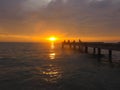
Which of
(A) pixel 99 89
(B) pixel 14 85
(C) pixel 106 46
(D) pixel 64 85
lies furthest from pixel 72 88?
(C) pixel 106 46

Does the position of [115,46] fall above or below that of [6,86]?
above

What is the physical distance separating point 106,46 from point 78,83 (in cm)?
2126

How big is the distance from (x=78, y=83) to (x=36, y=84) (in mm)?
3819

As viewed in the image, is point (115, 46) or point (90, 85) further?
point (115, 46)

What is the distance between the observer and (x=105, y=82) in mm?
16969

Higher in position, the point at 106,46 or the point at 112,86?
the point at 106,46

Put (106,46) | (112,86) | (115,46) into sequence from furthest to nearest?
(106,46) → (115,46) → (112,86)

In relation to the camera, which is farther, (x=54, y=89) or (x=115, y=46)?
(x=115, y=46)

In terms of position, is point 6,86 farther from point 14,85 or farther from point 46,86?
point 46,86

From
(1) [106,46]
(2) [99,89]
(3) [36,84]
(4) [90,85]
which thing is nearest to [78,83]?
(4) [90,85]

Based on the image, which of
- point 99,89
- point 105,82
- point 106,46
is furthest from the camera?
point 106,46

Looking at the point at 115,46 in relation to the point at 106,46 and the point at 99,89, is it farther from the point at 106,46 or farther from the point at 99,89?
the point at 99,89

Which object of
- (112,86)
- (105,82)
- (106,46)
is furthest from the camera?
(106,46)

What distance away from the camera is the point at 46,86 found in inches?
611
